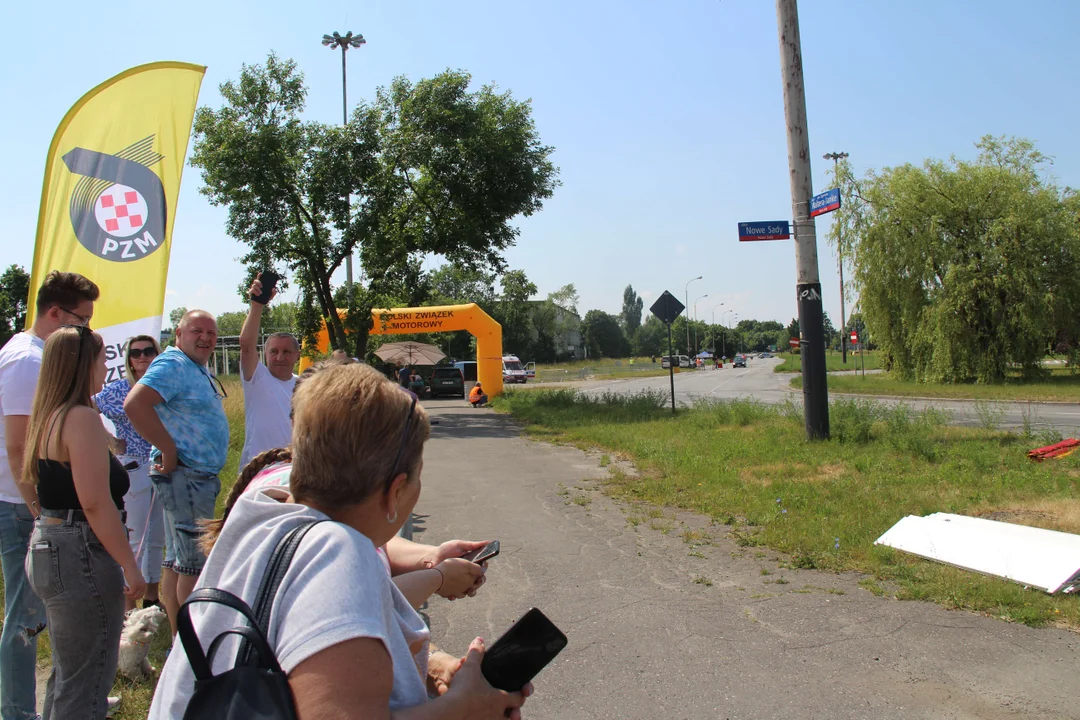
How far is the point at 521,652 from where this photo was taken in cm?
159

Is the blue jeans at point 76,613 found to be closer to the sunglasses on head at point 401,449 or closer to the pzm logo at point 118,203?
the sunglasses on head at point 401,449

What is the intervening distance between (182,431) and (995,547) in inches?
208

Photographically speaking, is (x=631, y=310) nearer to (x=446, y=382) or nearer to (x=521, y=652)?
(x=446, y=382)

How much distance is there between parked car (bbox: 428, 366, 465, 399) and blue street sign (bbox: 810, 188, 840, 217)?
2591 centimetres

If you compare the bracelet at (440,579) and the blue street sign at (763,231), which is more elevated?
the blue street sign at (763,231)

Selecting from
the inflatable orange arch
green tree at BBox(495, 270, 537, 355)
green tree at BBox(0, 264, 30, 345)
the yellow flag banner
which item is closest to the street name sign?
the inflatable orange arch

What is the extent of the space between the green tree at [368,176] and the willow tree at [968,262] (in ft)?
42.1

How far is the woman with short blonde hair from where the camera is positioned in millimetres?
1202

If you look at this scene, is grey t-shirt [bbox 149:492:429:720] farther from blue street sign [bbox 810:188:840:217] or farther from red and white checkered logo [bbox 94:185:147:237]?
blue street sign [bbox 810:188:840:217]

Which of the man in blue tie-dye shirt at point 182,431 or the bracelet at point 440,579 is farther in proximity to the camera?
the man in blue tie-dye shirt at point 182,431

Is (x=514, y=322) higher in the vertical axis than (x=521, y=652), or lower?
higher

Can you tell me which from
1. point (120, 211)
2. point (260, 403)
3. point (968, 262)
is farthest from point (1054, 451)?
point (968, 262)

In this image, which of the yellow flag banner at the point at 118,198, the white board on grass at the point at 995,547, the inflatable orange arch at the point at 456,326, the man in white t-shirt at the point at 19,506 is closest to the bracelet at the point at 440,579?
the man in white t-shirt at the point at 19,506

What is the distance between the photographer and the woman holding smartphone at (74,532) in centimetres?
275
